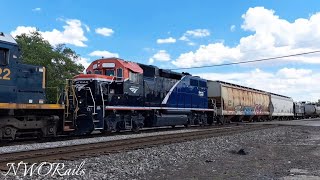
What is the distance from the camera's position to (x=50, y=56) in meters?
55.4

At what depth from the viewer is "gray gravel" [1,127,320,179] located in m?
8.62

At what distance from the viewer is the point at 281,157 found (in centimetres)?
1213

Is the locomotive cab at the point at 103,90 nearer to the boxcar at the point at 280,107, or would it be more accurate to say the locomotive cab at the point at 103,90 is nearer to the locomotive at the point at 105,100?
the locomotive at the point at 105,100

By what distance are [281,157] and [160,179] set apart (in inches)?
220

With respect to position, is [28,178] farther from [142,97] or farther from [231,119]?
[231,119]

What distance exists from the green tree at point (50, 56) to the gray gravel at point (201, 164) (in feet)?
134

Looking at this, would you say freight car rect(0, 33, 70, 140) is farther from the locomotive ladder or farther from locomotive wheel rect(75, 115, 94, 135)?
locomotive wheel rect(75, 115, 94, 135)

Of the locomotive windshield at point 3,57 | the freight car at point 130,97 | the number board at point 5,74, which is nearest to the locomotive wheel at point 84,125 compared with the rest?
the freight car at point 130,97

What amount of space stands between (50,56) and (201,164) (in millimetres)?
48667

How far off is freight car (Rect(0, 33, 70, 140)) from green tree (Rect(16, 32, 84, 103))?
3612 cm

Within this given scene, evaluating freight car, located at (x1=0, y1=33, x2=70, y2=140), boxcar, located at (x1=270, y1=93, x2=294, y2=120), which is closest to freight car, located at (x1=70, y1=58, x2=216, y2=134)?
freight car, located at (x1=0, y1=33, x2=70, y2=140)

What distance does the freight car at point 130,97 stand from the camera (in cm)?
1836

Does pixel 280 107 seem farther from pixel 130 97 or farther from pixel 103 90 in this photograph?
pixel 103 90

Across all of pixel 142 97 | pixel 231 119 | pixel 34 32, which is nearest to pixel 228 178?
pixel 142 97
